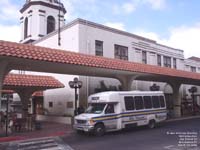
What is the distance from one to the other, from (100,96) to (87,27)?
10397 mm

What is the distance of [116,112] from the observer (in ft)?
53.8

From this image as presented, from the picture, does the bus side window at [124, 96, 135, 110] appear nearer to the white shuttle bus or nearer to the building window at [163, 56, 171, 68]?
the white shuttle bus

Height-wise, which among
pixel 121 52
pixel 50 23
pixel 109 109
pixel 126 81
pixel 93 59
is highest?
pixel 50 23

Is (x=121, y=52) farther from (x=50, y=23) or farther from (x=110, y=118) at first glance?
Answer: (x=50, y=23)

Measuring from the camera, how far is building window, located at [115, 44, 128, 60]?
1095 inches

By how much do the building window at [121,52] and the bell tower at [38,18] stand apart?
13957mm

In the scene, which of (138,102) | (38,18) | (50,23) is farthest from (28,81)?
(50,23)

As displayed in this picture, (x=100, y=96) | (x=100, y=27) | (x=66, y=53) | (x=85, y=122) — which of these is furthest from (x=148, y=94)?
(x=100, y=27)

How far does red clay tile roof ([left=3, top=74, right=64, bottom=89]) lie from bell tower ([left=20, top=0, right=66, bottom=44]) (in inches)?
655

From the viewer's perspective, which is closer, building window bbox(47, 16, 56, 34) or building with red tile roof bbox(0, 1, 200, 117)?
building with red tile roof bbox(0, 1, 200, 117)

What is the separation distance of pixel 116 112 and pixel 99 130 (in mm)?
1742

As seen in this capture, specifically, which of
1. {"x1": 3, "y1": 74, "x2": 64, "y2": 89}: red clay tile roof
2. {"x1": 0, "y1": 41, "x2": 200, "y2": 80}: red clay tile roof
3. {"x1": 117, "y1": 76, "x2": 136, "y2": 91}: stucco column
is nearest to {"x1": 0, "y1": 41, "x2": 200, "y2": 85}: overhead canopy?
{"x1": 0, "y1": 41, "x2": 200, "y2": 80}: red clay tile roof

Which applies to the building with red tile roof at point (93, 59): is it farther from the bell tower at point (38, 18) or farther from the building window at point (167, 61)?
the bell tower at point (38, 18)

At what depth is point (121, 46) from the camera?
28.4m
